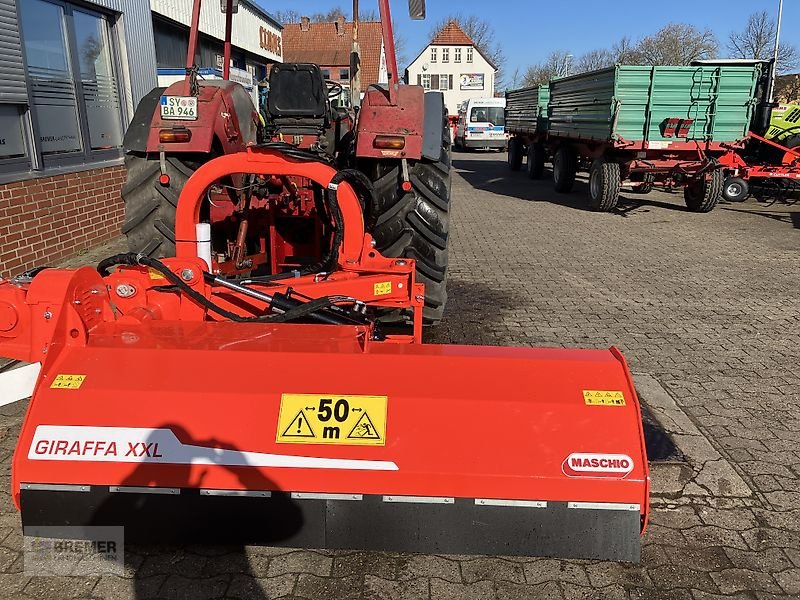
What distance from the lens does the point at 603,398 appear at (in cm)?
235

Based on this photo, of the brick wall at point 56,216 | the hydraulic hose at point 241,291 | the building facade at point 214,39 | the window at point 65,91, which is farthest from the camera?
the building facade at point 214,39

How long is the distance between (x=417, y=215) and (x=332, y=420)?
2.09 meters

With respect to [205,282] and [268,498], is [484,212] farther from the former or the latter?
[268,498]

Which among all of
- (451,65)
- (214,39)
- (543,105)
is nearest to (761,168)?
(543,105)

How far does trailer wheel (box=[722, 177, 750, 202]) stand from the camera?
12438mm

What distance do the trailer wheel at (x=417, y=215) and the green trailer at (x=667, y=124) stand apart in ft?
24.9

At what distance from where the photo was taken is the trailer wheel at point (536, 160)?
55.7 ft

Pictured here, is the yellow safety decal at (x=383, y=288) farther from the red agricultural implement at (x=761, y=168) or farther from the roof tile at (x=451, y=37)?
the roof tile at (x=451, y=37)

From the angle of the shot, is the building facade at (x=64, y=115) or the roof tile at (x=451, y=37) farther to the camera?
the roof tile at (x=451, y=37)

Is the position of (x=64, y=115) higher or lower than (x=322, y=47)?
lower

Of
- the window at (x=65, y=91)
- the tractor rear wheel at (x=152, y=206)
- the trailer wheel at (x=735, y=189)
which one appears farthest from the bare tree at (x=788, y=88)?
the tractor rear wheel at (x=152, y=206)

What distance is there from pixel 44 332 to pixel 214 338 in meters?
0.63

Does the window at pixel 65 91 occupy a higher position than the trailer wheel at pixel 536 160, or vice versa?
the window at pixel 65 91

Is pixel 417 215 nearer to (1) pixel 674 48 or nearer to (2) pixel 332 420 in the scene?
(2) pixel 332 420
